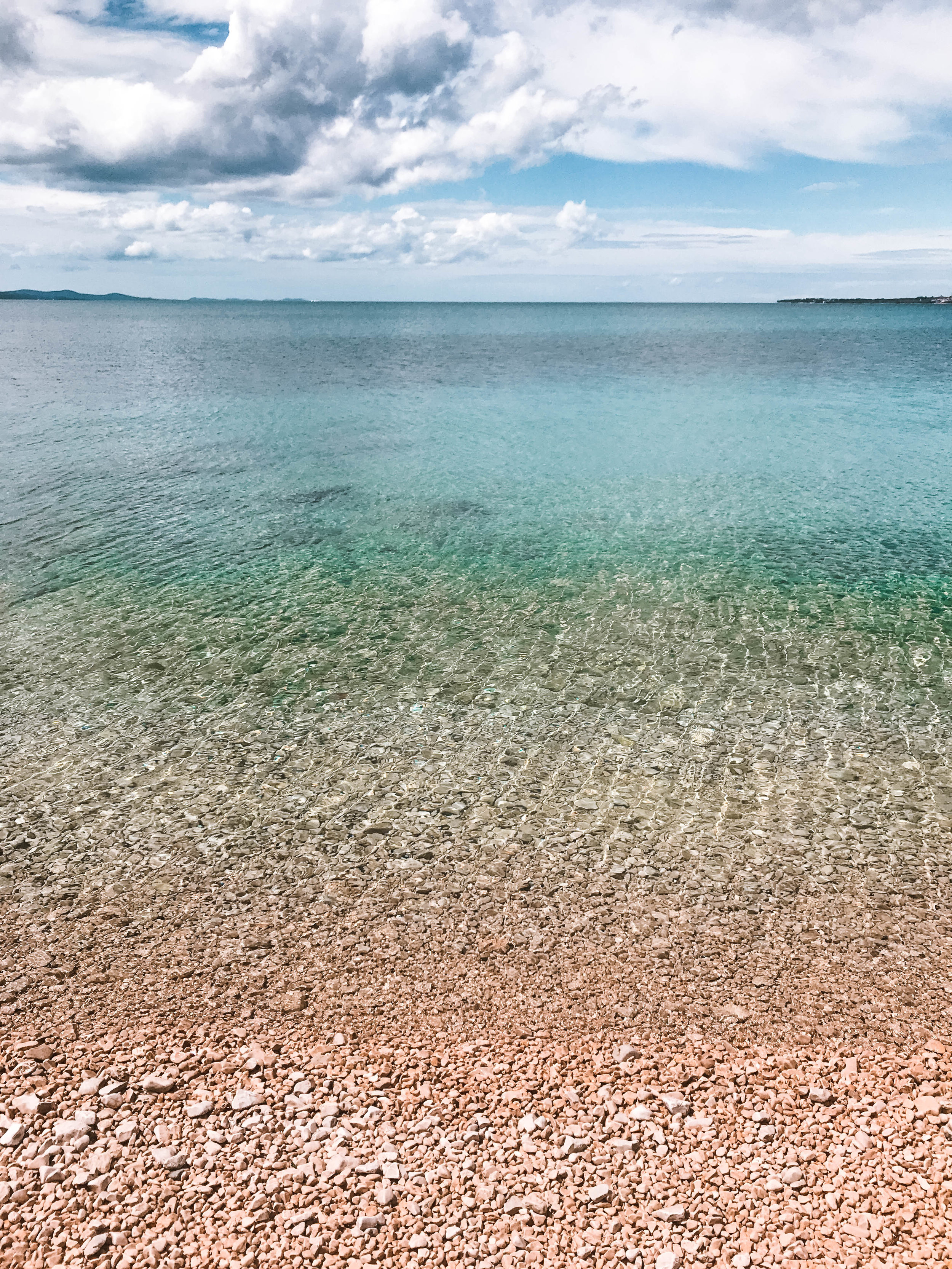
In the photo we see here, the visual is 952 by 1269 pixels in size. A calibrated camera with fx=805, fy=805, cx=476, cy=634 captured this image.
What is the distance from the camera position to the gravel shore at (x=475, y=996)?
18.7 feet

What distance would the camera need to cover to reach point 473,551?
20609mm

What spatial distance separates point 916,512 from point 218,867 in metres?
22.9

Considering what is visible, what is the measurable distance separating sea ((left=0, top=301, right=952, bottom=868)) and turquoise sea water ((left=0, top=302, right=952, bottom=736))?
0.33 ft

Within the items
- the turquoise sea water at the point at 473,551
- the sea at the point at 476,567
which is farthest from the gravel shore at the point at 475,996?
the turquoise sea water at the point at 473,551

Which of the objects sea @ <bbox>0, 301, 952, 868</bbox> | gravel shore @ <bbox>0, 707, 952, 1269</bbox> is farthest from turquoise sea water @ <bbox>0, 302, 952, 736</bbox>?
gravel shore @ <bbox>0, 707, 952, 1269</bbox>

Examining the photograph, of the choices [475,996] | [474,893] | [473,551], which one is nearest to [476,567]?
[473,551]

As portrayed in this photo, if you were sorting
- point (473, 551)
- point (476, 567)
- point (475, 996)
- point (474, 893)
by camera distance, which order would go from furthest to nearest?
point (473, 551) → point (476, 567) → point (474, 893) → point (475, 996)

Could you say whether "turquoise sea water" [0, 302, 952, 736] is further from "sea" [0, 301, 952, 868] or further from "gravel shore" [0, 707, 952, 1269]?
"gravel shore" [0, 707, 952, 1269]

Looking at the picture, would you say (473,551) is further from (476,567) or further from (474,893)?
(474,893)

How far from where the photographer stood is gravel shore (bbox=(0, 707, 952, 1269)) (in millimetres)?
5711

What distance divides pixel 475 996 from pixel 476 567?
12.7 meters

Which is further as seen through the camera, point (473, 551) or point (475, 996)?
point (473, 551)

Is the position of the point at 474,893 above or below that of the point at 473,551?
below

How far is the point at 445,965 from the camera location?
8.07 metres
